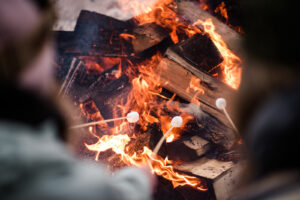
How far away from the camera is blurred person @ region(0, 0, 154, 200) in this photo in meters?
0.79

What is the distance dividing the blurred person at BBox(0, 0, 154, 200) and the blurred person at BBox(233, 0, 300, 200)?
75 cm

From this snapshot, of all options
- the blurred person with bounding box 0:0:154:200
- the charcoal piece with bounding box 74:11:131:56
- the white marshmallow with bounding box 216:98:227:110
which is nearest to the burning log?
the white marshmallow with bounding box 216:98:227:110

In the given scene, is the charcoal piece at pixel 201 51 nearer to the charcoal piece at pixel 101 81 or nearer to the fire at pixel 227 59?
the fire at pixel 227 59

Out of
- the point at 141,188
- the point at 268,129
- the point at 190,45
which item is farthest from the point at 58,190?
the point at 190,45

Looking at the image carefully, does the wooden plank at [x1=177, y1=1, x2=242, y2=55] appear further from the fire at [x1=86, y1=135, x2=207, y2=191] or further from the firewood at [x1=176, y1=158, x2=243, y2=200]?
the fire at [x1=86, y1=135, x2=207, y2=191]

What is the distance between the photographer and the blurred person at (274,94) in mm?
763

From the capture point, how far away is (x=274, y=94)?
2.78 feet

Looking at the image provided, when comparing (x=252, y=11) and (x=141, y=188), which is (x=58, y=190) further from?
(x=252, y=11)

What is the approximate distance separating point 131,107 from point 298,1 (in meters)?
2.83

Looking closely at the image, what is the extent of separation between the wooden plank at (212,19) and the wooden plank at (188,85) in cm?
72

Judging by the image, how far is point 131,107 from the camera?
11.1ft

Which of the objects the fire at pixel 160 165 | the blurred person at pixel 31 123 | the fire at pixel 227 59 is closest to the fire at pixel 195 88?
the fire at pixel 227 59

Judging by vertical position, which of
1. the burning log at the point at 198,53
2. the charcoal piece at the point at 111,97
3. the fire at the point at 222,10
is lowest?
the charcoal piece at the point at 111,97

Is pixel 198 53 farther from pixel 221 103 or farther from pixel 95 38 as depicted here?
pixel 95 38
